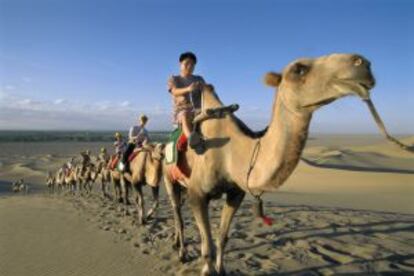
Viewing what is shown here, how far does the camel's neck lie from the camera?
12.3 feet

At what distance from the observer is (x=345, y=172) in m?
28.1

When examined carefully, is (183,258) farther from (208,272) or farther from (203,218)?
(203,218)

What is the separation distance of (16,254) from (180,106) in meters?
4.13

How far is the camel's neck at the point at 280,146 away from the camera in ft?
12.3

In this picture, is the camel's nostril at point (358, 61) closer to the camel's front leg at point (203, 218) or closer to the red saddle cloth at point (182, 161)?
the camel's front leg at point (203, 218)

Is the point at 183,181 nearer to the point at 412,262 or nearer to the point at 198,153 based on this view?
the point at 198,153

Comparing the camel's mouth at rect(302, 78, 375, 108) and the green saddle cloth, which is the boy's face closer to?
the green saddle cloth

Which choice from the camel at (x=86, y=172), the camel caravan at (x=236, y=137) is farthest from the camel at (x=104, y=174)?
the camel caravan at (x=236, y=137)

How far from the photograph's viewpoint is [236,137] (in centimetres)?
483

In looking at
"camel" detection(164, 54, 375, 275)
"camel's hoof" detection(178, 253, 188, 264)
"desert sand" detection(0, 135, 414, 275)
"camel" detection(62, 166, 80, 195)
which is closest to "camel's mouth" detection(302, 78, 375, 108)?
"camel" detection(164, 54, 375, 275)

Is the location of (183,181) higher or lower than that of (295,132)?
lower

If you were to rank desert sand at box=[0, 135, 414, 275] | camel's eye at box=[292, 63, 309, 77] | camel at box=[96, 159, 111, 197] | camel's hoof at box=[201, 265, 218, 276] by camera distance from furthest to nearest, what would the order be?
camel at box=[96, 159, 111, 197], desert sand at box=[0, 135, 414, 275], camel's hoof at box=[201, 265, 218, 276], camel's eye at box=[292, 63, 309, 77]

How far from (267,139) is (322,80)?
930mm

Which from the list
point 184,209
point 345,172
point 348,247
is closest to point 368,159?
point 345,172
